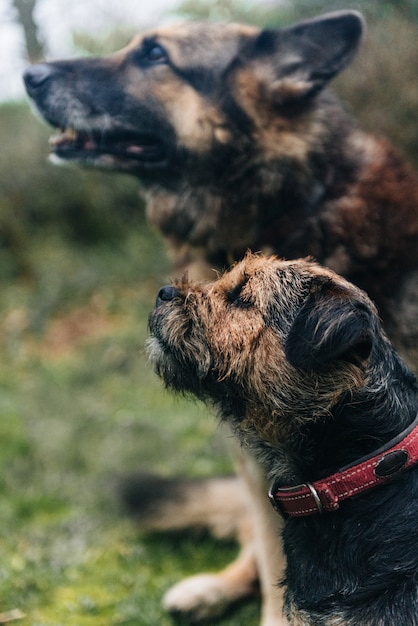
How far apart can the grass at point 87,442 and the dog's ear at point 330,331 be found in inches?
42.7

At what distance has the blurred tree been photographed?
8562mm

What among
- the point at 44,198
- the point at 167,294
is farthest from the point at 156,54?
the point at 44,198

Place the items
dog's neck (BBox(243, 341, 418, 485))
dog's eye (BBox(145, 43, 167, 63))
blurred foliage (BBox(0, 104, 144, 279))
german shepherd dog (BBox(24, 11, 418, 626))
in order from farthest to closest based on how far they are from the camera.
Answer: blurred foliage (BBox(0, 104, 144, 279))
dog's eye (BBox(145, 43, 167, 63))
german shepherd dog (BBox(24, 11, 418, 626))
dog's neck (BBox(243, 341, 418, 485))

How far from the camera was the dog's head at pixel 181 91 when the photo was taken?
420 centimetres

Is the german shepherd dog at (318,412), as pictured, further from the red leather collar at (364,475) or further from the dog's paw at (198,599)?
the dog's paw at (198,599)

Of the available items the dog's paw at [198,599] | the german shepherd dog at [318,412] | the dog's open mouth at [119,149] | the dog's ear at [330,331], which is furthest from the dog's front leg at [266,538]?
the dog's open mouth at [119,149]

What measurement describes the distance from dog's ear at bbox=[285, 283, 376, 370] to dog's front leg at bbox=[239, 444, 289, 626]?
1.23m

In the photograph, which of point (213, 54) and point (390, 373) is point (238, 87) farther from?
point (390, 373)

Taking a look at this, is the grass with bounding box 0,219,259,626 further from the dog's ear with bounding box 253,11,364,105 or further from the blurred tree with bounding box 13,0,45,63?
the blurred tree with bounding box 13,0,45,63

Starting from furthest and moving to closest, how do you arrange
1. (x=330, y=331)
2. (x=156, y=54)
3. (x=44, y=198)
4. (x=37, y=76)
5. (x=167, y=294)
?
1. (x=44, y=198)
2. (x=156, y=54)
3. (x=37, y=76)
4. (x=167, y=294)
5. (x=330, y=331)

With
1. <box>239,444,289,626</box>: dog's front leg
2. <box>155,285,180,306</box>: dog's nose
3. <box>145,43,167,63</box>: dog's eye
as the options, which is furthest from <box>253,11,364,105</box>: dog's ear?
<box>239,444,289,626</box>: dog's front leg

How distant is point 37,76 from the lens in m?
4.29

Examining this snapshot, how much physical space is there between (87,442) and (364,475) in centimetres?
434

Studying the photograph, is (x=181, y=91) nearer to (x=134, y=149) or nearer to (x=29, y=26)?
(x=134, y=149)
